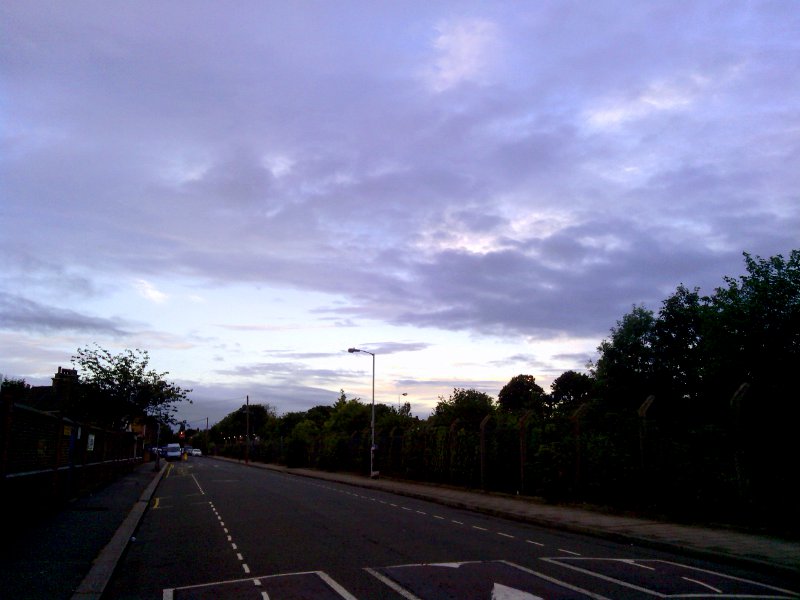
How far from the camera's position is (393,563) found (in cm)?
1153

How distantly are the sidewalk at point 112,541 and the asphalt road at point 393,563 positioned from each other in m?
0.44

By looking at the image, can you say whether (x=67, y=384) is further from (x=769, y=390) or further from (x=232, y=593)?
(x=769, y=390)

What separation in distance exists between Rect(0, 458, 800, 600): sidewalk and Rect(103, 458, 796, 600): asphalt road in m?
0.44

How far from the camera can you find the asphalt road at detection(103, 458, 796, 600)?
959cm

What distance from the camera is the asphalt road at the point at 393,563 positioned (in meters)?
9.59

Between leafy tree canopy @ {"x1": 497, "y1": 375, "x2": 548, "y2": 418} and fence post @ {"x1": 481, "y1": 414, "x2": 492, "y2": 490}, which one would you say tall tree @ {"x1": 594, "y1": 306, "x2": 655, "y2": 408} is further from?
leafy tree canopy @ {"x1": 497, "y1": 375, "x2": 548, "y2": 418}

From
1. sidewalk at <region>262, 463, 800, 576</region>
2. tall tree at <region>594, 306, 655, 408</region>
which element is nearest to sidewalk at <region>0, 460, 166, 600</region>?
sidewalk at <region>262, 463, 800, 576</region>

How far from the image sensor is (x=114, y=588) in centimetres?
1024

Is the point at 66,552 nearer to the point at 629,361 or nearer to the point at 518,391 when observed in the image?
the point at 629,361

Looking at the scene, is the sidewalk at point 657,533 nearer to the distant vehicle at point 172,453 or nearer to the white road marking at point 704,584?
the white road marking at point 704,584

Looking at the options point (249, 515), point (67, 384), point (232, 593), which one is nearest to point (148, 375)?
point (67, 384)

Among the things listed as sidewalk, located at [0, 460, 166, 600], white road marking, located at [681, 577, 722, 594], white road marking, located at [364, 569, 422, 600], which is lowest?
sidewalk, located at [0, 460, 166, 600]

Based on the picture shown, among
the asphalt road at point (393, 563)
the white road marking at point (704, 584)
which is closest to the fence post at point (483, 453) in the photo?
the asphalt road at point (393, 563)

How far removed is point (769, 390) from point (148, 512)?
18.0 meters
